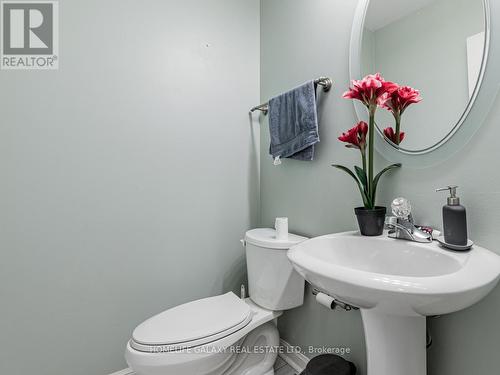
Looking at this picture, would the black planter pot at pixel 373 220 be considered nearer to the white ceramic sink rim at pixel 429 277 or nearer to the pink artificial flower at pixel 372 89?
the white ceramic sink rim at pixel 429 277

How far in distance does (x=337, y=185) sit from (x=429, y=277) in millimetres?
620

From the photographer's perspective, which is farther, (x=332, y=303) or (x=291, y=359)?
(x=291, y=359)

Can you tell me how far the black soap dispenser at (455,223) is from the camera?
68cm

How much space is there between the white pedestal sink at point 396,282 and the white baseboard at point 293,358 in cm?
64

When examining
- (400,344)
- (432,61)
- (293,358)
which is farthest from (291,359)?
(432,61)

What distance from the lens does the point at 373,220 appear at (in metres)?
0.87

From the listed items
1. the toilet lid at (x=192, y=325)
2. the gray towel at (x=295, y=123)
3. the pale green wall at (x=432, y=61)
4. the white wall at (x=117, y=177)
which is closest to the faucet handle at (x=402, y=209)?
the pale green wall at (x=432, y=61)

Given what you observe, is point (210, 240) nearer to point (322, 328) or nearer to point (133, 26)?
point (322, 328)

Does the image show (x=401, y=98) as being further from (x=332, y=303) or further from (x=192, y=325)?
(x=192, y=325)

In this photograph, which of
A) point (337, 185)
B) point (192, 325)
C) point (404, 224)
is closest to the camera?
point (404, 224)

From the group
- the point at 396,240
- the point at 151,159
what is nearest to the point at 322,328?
the point at 396,240

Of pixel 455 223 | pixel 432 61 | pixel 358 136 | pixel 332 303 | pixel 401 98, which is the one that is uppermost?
pixel 432 61

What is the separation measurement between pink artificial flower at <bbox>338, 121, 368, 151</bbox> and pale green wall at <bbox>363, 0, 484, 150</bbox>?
9cm

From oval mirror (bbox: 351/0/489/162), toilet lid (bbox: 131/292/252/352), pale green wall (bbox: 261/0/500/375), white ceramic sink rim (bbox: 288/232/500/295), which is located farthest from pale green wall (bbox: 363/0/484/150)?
toilet lid (bbox: 131/292/252/352)
